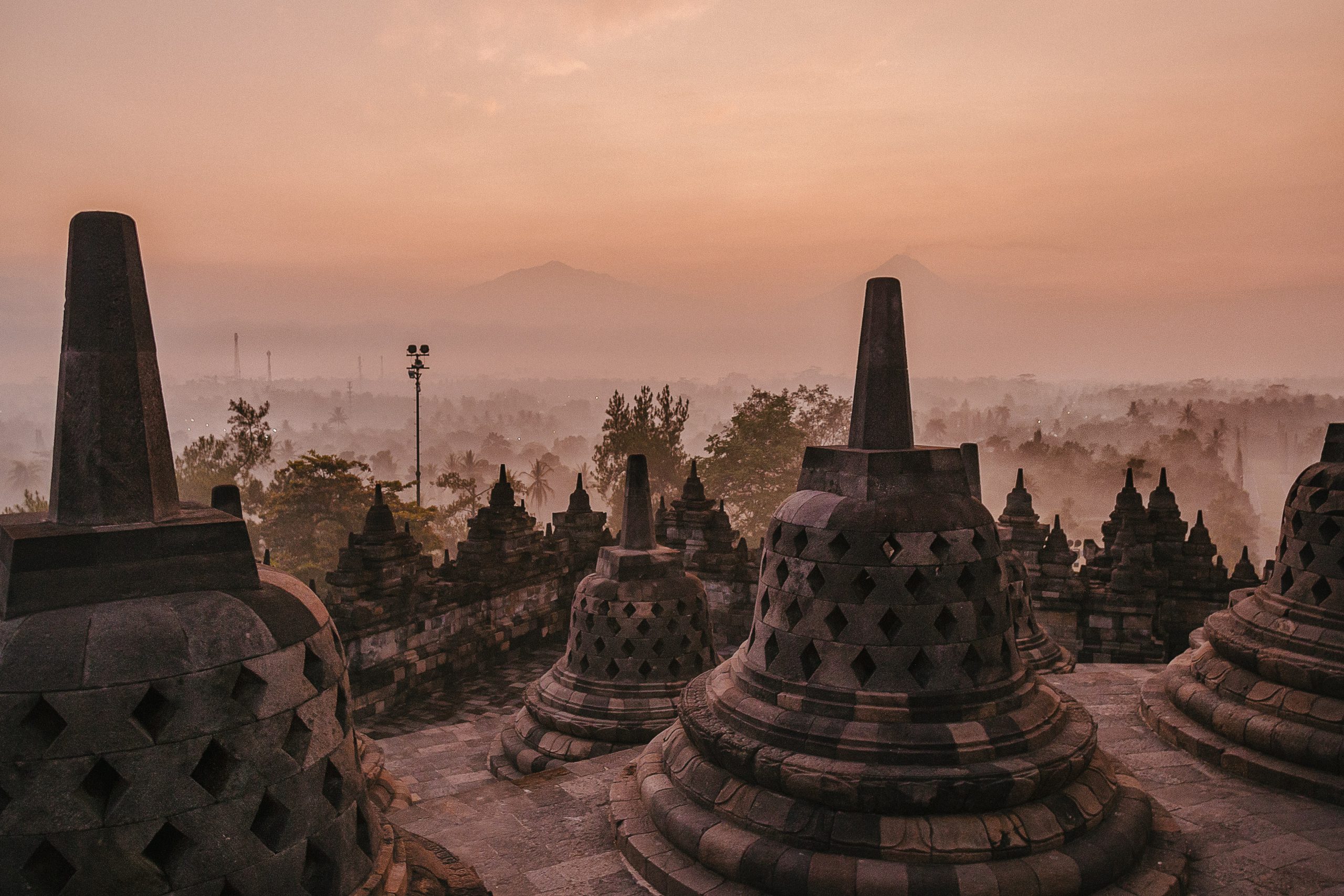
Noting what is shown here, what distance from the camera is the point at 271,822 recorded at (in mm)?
3195

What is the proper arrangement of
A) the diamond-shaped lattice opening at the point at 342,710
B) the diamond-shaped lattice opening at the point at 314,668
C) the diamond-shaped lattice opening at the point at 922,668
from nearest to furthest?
the diamond-shaped lattice opening at the point at 314,668
the diamond-shaped lattice opening at the point at 342,710
the diamond-shaped lattice opening at the point at 922,668

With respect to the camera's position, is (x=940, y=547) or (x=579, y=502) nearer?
(x=940, y=547)

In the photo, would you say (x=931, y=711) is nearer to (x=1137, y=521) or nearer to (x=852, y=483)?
(x=852, y=483)

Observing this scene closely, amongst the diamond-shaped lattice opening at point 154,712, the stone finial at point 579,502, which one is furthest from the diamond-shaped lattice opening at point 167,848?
the stone finial at point 579,502

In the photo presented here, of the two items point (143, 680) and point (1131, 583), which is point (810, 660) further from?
point (1131, 583)

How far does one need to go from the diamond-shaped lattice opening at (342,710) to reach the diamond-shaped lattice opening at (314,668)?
0.16m

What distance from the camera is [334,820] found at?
3.43m

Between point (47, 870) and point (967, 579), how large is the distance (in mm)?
4644

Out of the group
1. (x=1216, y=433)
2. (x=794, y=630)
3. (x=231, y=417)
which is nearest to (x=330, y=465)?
(x=231, y=417)

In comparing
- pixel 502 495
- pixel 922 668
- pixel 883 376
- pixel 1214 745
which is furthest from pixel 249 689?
pixel 502 495

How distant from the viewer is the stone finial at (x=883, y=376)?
18.0 feet

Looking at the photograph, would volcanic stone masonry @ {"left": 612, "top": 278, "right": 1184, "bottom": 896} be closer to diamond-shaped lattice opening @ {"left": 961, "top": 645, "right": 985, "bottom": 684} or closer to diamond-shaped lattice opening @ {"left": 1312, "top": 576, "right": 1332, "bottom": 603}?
diamond-shaped lattice opening @ {"left": 961, "top": 645, "right": 985, "bottom": 684}

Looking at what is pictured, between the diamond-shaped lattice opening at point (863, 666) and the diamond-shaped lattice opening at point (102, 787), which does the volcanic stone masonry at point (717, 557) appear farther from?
the diamond-shaped lattice opening at point (102, 787)

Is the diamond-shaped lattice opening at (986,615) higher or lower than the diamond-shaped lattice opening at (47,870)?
higher
